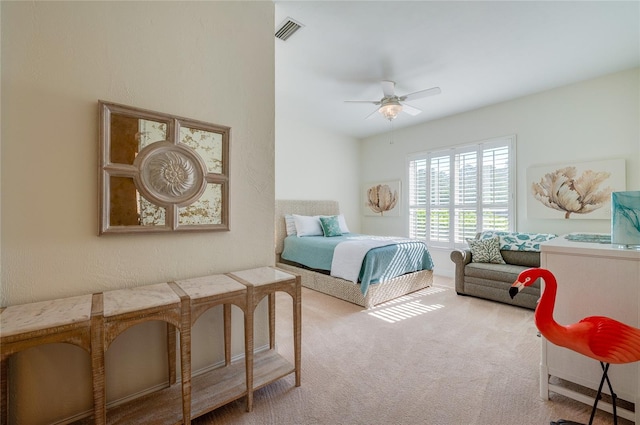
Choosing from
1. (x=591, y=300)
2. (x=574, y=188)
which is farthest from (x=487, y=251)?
(x=591, y=300)

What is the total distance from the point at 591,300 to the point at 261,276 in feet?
6.53

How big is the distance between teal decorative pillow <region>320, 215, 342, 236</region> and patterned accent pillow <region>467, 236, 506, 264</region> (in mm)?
2070

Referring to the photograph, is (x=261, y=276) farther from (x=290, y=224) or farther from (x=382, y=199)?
(x=382, y=199)

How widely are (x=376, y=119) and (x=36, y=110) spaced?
442 cm

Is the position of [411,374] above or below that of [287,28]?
below

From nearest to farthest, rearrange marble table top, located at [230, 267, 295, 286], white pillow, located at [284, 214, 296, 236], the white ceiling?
marble table top, located at [230, 267, 295, 286] < the white ceiling < white pillow, located at [284, 214, 296, 236]

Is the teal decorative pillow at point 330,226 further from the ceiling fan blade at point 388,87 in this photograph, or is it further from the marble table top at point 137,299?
the marble table top at point 137,299

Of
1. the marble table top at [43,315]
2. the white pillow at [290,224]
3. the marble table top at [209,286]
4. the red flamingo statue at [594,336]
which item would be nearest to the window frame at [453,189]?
the white pillow at [290,224]

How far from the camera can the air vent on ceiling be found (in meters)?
2.28

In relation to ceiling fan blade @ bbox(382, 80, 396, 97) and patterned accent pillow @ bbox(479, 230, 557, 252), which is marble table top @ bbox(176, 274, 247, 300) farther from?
patterned accent pillow @ bbox(479, 230, 557, 252)

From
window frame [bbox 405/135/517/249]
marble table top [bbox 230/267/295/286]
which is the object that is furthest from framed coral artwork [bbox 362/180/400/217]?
marble table top [bbox 230/267/295/286]

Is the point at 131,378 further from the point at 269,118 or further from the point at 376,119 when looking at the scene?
the point at 376,119

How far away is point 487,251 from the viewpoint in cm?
370

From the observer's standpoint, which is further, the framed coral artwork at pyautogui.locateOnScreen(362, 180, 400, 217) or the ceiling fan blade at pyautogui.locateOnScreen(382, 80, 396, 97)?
the framed coral artwork at pyautogui.locateOnScreen(362, 180, 400, 217)
